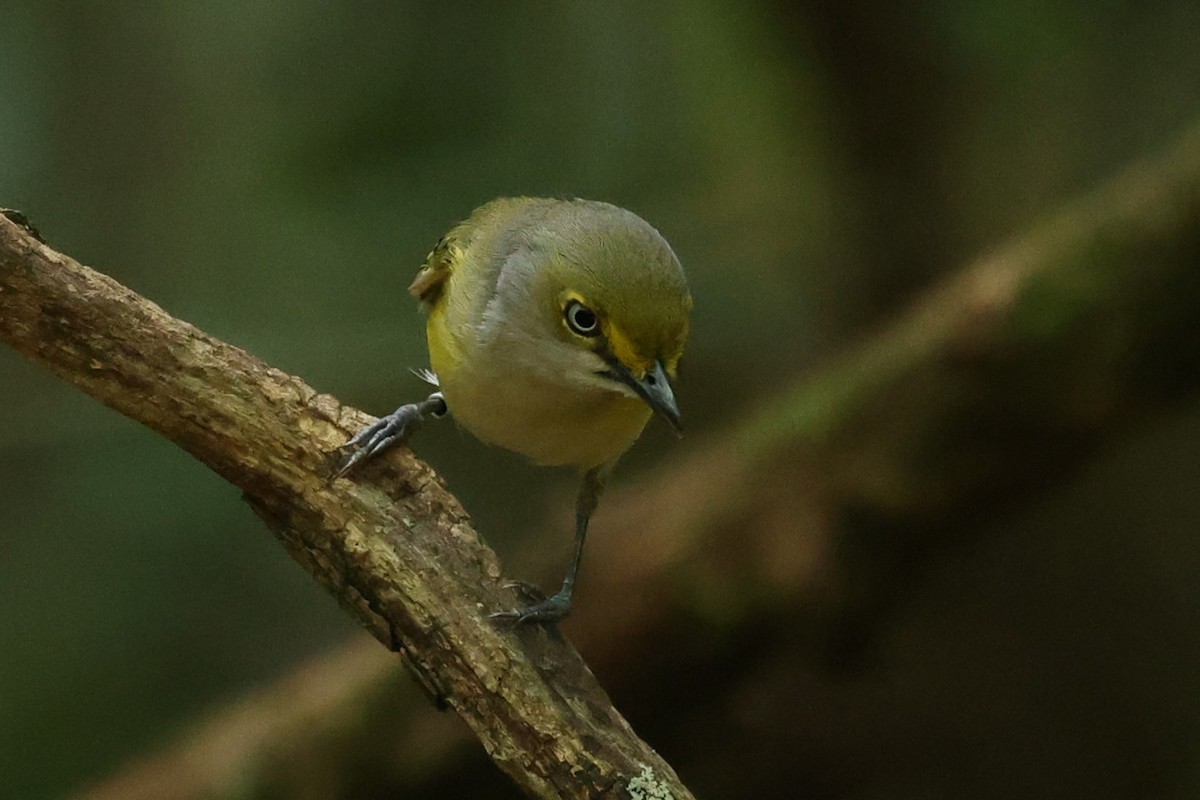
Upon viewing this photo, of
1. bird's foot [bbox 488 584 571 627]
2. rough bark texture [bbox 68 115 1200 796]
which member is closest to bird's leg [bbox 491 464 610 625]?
bird's foot [bbox 488 584 571 627]

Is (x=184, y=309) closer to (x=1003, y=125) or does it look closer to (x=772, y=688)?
(x=772, y=688)

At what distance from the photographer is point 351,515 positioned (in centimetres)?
246

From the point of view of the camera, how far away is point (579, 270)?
8.66 feet

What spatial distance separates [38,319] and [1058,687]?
163 inches

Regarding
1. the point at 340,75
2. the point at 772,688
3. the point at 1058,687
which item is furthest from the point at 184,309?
the point at 1058,687

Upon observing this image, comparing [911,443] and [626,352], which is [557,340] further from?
[911,443]

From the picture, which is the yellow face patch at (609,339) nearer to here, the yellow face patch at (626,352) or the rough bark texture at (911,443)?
the yellow face patch at (626,352)

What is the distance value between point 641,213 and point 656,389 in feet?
9.71

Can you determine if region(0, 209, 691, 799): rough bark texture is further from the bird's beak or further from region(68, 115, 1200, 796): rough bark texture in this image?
region(68, 115, 1200, 796): rough bark texture

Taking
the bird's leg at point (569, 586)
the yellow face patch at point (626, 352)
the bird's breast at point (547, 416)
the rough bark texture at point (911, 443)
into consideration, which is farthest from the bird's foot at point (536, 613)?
the rough bark texture at point (911, 443)

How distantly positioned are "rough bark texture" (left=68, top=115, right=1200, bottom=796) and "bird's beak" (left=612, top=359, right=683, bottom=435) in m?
1.96

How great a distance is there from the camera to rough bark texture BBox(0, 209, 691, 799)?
227 centimetres

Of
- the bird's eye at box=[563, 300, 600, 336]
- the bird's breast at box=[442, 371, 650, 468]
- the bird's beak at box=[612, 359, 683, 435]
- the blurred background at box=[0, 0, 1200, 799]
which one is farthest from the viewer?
the blurred background at box=[0, 0, 1200, 799]

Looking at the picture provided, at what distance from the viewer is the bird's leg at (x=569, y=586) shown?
244 cm
